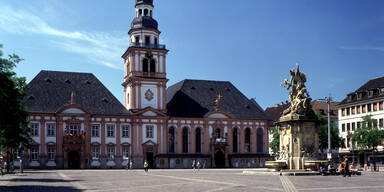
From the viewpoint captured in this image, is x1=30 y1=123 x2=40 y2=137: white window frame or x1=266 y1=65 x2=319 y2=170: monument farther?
x1=30 y1=123 x2=40 y2=137: white window frame

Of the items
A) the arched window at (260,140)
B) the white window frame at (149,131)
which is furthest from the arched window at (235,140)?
the white window frame at (149,131)

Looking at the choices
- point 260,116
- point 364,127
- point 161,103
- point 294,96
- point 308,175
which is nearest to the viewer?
point 308,175

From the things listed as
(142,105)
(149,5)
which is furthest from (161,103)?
(149,5)

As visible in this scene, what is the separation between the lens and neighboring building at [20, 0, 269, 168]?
84812 millimetres

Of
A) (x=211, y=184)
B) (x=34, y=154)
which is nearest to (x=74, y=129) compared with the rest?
(x=34, y=154)

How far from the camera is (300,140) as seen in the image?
43.0 meters

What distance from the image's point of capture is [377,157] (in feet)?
307

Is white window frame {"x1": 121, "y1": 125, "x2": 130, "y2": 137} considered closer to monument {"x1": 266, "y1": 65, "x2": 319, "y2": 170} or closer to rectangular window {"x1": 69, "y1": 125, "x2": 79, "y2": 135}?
rectangular window {"x1": 69, "y1": 125, "x2": 79, "y2": 135}

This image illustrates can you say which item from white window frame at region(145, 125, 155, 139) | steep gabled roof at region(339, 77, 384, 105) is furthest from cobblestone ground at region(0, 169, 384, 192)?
steep gabled roof at region(339, 77, 384, 105)

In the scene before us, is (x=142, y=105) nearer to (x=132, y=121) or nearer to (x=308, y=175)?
(x=132, y=121)

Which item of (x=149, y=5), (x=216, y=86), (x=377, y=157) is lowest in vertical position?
(x=377, y=157)

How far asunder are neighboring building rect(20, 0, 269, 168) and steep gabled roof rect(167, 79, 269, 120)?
0.17m

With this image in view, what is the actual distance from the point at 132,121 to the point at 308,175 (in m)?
52.1

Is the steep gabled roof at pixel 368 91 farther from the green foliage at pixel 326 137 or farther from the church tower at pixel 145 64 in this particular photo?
the church tower at pixel 145 64
